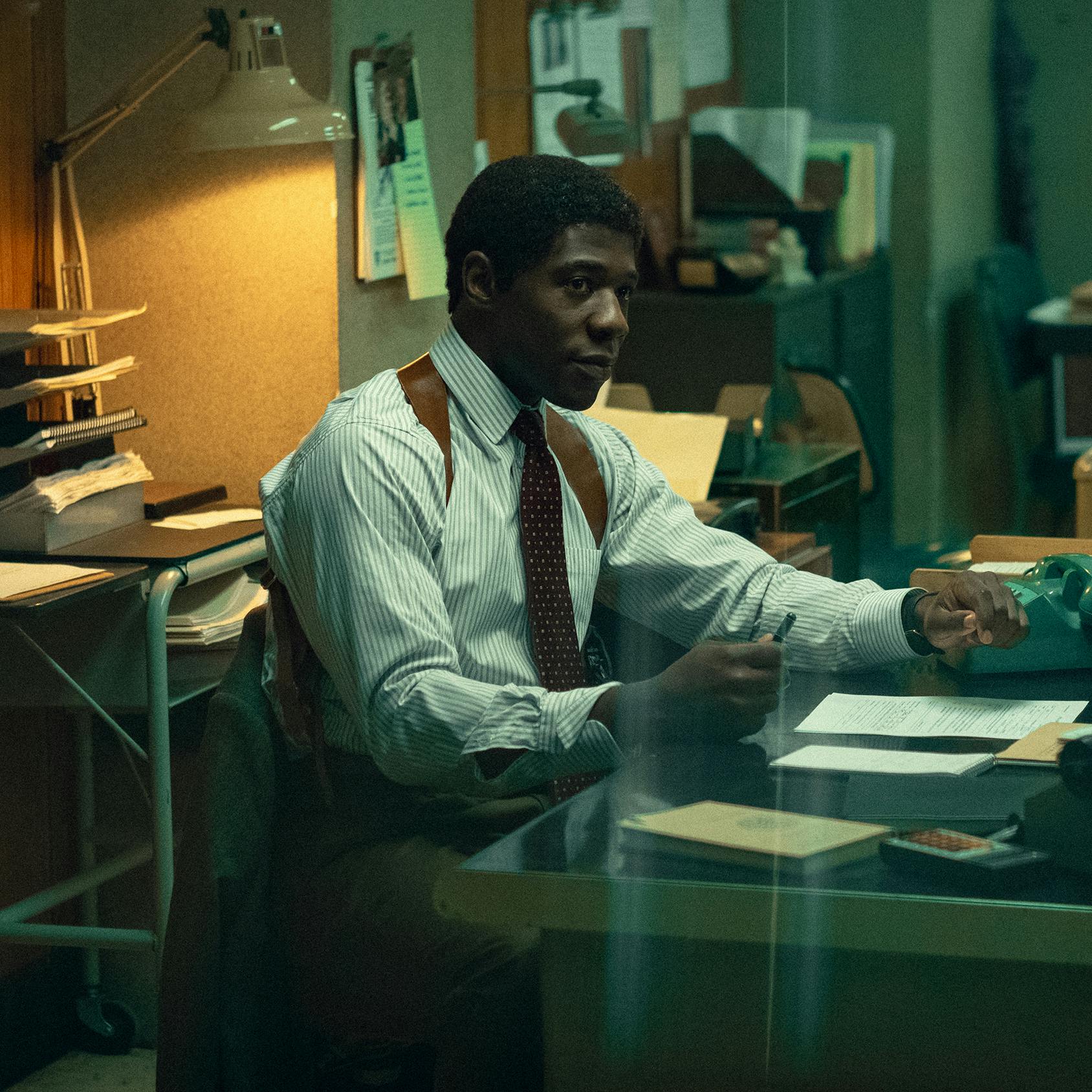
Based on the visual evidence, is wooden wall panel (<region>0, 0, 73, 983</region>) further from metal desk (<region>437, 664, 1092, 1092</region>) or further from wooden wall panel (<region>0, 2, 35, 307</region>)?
metal desk (<region>437, 664, 1092, 1092</region>)

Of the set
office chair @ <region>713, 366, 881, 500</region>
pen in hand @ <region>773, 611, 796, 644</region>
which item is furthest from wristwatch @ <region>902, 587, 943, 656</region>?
office chair @ <region>713, 366, 881, 500</region>

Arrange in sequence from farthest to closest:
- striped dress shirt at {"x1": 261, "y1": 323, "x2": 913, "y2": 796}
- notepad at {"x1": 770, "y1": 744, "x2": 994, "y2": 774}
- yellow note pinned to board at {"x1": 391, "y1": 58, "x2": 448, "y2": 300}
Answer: yellow note pinned to board at {"x1": 391, "y1": 58, "x2": 448, "y2": 300}, striped dress shirt at {"x1": 261, "y1": 323, "x2": 913, "y2": 796}, notepad at {"x1": 770, "y1": 744, "x2": 994, "y2": 774}

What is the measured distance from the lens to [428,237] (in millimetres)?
2707

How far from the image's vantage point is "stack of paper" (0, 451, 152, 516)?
217cm

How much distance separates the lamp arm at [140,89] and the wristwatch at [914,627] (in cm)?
128

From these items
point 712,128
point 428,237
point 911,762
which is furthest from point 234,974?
point 712,128

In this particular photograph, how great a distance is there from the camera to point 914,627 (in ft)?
5.42

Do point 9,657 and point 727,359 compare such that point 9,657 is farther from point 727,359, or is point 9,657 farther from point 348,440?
point 727,359

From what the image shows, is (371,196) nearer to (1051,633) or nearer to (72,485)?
(72,485)

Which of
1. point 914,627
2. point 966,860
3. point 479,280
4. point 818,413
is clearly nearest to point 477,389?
point 479,280

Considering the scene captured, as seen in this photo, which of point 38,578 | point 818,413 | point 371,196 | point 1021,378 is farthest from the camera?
point 1021,378

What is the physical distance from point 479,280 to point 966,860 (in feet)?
2.62

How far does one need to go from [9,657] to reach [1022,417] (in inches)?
158

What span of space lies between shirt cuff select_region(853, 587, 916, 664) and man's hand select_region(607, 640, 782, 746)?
0.34m
